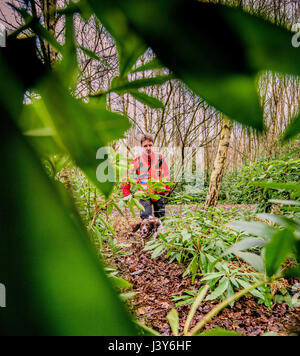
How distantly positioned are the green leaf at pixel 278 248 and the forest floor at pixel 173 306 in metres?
0.78

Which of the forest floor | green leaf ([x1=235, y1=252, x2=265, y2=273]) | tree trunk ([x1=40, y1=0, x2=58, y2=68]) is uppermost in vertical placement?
tree trunk ([x1=40, y1=0, x2=58, y2=68])

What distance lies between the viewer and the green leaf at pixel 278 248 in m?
0.19

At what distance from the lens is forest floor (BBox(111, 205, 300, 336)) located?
1114mm

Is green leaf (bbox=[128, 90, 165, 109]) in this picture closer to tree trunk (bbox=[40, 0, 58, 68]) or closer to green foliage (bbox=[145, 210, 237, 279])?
tree trunk (bbox=[40, 0, 58, 68])

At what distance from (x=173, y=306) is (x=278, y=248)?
1.36 m

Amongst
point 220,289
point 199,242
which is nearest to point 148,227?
point 199,242

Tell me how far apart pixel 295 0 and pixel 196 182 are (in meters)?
3.76

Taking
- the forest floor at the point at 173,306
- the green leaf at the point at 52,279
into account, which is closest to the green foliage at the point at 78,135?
the green leaf at the point at 52,279

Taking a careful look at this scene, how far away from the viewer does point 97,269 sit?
72mm

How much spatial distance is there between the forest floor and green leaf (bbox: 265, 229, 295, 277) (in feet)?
2.55

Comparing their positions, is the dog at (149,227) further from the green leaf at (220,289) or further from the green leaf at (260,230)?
the green leaf at (260,230)

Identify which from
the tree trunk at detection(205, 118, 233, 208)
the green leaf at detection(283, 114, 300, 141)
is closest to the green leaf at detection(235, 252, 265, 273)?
the green leaf at detection(283, 114, 300, 141)

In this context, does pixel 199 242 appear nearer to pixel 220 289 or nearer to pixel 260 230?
pixel 220 289
